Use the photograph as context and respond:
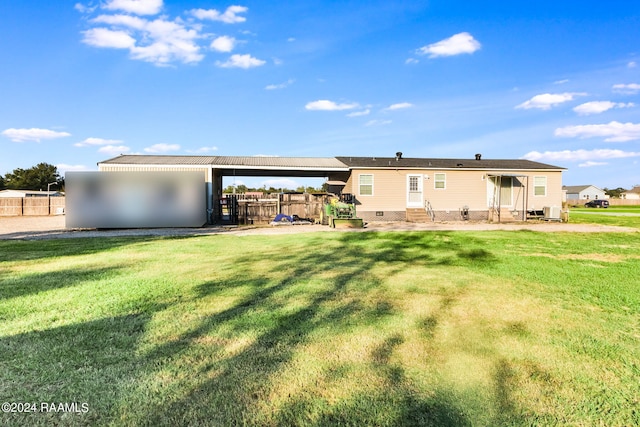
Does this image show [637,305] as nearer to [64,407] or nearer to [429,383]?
[429,383]

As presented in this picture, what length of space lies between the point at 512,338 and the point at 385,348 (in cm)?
120

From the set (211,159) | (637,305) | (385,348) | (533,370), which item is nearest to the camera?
(533,370)

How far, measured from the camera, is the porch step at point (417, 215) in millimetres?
19844

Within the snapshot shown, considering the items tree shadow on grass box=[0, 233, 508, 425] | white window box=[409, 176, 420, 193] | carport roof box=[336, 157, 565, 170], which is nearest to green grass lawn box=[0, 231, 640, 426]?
tree shadow on grass box=[0, 233, 508, 425]

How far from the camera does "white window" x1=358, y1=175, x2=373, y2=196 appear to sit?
65.3 ft

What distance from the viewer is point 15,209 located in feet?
80.8

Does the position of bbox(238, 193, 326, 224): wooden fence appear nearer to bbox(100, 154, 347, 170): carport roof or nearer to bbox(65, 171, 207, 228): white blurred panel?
bbox(100, 154, 347, 170): carport roof

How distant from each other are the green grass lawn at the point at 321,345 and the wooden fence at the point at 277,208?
40.0 ft

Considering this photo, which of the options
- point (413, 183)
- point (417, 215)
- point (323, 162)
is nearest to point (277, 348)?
point (417, 215)

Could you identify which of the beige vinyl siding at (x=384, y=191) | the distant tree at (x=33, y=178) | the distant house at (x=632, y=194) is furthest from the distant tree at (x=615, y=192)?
the distant tree at (x=33, y=178)

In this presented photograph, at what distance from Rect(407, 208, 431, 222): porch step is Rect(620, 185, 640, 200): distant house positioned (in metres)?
90.7

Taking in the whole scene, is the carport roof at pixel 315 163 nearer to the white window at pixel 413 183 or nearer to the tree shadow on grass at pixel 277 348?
the white window at pixel 413 183

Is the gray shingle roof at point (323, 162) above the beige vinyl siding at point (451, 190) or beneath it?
above

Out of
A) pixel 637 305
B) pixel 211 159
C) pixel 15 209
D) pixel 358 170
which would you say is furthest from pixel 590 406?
pixel 15 209
